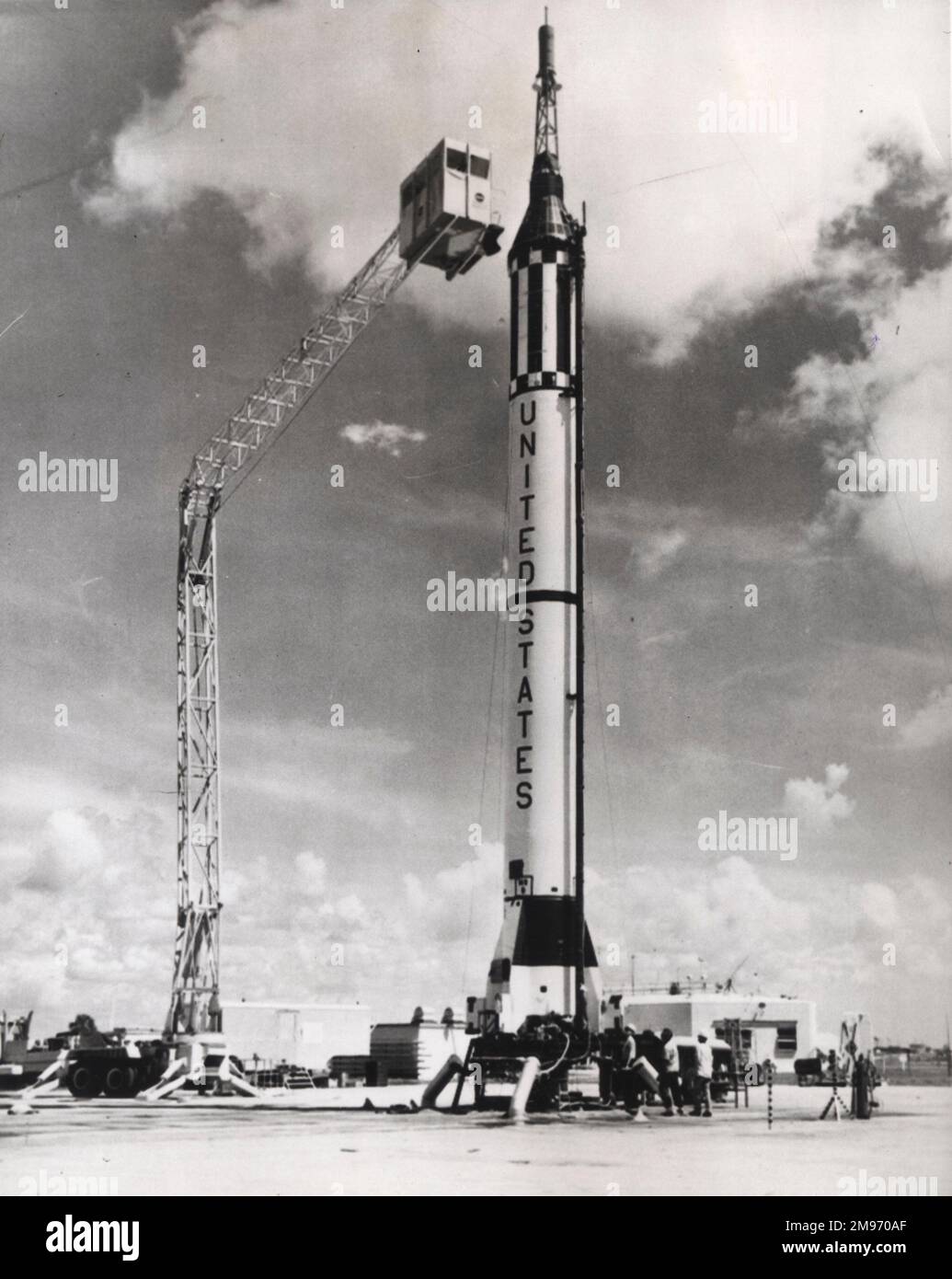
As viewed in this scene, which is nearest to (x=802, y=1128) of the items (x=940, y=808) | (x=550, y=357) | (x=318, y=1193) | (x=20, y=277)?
(x=940, y=808)

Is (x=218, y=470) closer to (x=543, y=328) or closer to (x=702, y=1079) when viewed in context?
(x=543, y=328)

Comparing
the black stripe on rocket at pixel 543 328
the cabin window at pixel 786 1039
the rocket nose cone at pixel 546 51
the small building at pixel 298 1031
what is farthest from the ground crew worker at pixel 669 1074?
the cabin window at pixel 786 1039

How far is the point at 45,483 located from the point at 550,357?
925 centimetres

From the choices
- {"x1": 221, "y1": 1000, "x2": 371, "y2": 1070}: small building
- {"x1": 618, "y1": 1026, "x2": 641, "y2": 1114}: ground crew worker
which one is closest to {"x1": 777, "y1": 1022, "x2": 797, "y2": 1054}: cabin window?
{"x1": 221, "y1": 1000, "x2": 371, "y2": 1070}: small building

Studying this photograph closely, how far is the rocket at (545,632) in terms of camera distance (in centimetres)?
2367

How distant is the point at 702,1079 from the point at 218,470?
51.7 ft

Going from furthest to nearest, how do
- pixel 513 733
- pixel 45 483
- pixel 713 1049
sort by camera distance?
pixel 713 1049
pixel 513 733
pixel 45 483

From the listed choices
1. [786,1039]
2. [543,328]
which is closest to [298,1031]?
[786,1039]

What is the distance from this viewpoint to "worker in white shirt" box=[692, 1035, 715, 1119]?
69.5ft

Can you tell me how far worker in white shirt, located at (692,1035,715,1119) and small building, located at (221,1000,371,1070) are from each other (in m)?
16.2

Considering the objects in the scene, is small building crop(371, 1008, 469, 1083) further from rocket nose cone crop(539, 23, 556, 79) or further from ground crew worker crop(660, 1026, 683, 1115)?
rocket nose cone crop(539, 23, 556, 79)

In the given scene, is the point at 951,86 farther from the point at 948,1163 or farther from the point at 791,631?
the point at 948,1163

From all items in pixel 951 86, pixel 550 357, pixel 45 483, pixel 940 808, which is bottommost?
pixel 940 808

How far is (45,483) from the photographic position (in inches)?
846
